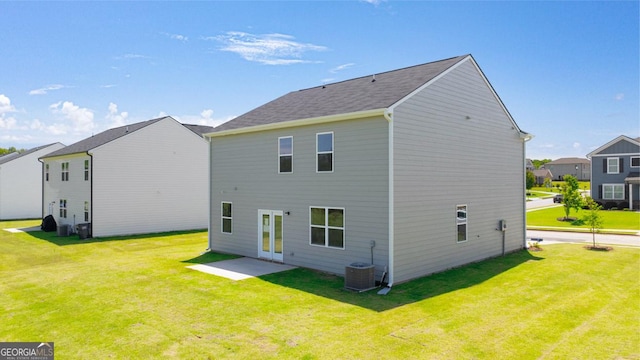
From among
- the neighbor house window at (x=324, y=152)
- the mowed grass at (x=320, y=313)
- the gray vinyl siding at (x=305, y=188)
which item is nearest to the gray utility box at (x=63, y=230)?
the mowed grass at (x=320, y=313)

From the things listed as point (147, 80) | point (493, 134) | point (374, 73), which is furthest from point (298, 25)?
point (147, 80)

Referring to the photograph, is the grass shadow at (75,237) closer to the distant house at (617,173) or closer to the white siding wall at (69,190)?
the white siding wall at (69,190)

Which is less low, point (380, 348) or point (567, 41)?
point (567, 41)

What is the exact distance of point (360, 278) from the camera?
415 inches

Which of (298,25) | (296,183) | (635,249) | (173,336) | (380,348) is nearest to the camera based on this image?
(380,348)

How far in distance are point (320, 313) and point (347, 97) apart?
790 centimetres

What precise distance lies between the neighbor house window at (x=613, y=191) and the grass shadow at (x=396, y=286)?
3272cm

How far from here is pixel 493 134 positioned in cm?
1577

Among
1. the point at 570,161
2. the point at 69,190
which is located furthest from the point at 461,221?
the point at 570,161

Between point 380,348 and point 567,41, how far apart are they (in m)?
18.4

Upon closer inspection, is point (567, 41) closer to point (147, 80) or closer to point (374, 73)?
point (374, 73)

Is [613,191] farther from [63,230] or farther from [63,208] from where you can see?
[63,208]

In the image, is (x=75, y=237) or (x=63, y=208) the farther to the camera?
(x=63, y=208)

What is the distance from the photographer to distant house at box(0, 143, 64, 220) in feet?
109
